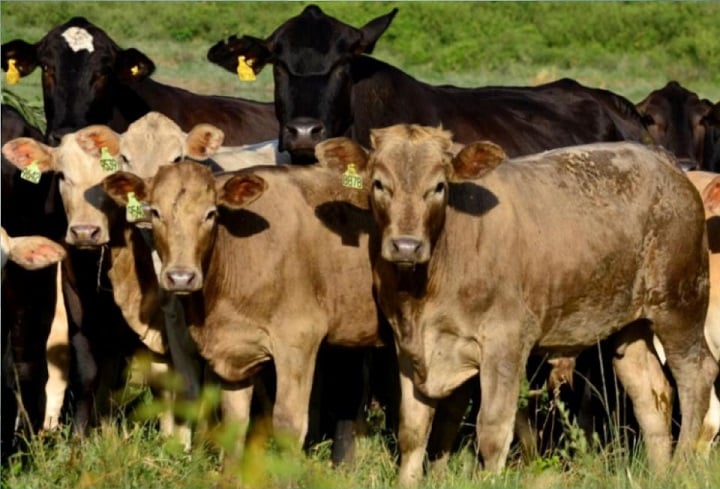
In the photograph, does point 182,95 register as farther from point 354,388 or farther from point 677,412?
point 677,412

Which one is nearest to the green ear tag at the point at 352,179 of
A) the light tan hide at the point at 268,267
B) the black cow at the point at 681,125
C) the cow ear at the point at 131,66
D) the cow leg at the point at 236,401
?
the light tan hide at the point at 268,267

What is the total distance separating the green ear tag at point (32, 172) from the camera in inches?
363

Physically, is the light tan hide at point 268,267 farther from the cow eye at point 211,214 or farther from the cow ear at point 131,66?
the cow ear at point 131,66

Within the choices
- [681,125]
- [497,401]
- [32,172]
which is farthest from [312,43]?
[681,125]

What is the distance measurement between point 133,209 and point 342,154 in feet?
3.45

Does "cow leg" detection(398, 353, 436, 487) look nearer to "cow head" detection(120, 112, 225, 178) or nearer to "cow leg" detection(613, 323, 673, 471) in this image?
"cow leg" detection(613, 323, 673, 471)

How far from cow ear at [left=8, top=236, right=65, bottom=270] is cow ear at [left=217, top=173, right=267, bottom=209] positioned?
0.82 m

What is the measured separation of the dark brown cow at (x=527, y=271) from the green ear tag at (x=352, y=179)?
8 cm

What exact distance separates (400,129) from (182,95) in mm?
3834

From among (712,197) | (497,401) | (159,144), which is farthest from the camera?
(712,197)

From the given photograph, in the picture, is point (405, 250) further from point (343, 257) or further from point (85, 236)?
point (85, 236)

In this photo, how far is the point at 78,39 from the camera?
10523 mm

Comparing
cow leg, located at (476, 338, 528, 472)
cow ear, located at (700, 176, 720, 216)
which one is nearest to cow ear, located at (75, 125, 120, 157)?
cow leg, located at (476, 338, 528, 472)

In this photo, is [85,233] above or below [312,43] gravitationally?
below
